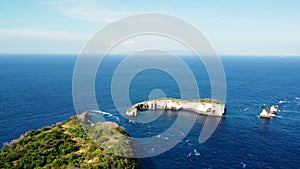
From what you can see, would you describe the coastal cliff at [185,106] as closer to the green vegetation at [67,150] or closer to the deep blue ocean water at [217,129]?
the deep blue ocean water at [217,129]

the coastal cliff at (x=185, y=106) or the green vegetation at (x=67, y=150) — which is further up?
the coastal cliff at (x=185, y=106)

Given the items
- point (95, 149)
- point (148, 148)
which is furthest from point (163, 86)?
point (95, 149)

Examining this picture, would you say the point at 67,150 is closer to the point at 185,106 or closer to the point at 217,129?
the point at 217,129

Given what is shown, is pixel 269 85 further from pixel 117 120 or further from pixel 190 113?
pixel 117 120

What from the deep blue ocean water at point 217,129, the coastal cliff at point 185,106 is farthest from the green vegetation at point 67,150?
the coastal cliff at point 185,106

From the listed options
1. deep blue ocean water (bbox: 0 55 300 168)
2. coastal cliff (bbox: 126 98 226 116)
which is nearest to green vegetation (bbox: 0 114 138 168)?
deep blue ocean water (bbox: 0 55 300 168)

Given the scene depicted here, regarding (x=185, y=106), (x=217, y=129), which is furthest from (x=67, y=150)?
(x=185, y=106)
